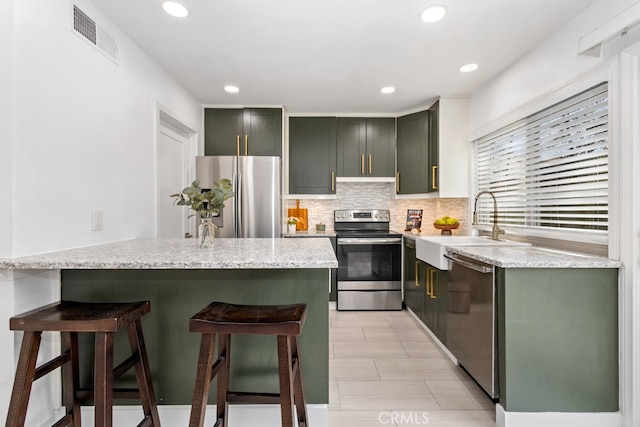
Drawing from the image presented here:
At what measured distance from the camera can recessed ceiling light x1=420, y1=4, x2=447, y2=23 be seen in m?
1.99

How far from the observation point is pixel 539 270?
1813 mm

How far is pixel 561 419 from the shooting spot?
1.79 m

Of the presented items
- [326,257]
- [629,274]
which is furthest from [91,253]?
[629,274]

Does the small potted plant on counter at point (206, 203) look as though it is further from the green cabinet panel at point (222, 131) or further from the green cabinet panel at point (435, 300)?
the green cabinet panel at point (222, 131)

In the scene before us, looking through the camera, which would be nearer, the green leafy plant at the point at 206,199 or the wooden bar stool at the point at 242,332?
the wooden bar stool at the point at 242,332

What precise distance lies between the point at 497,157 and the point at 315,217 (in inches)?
91.4

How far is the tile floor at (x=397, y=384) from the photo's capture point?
6.43ft

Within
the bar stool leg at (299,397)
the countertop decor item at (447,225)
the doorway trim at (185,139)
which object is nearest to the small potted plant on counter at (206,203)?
the bar stool leg at (299,397)

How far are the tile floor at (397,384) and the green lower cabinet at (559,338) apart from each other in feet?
1.21

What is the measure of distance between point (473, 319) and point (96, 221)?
7.87 ft

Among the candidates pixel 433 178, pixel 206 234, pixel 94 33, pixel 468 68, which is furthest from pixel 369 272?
pixel 94 33

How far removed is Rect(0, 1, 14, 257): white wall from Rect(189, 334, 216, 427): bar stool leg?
39.3 inches

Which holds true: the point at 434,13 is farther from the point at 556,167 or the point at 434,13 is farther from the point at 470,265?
the point at 470,265

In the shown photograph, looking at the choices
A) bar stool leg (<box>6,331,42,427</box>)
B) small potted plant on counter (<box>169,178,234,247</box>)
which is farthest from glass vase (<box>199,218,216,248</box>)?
bar stool leg (<box>6,331,42,427</box>)
